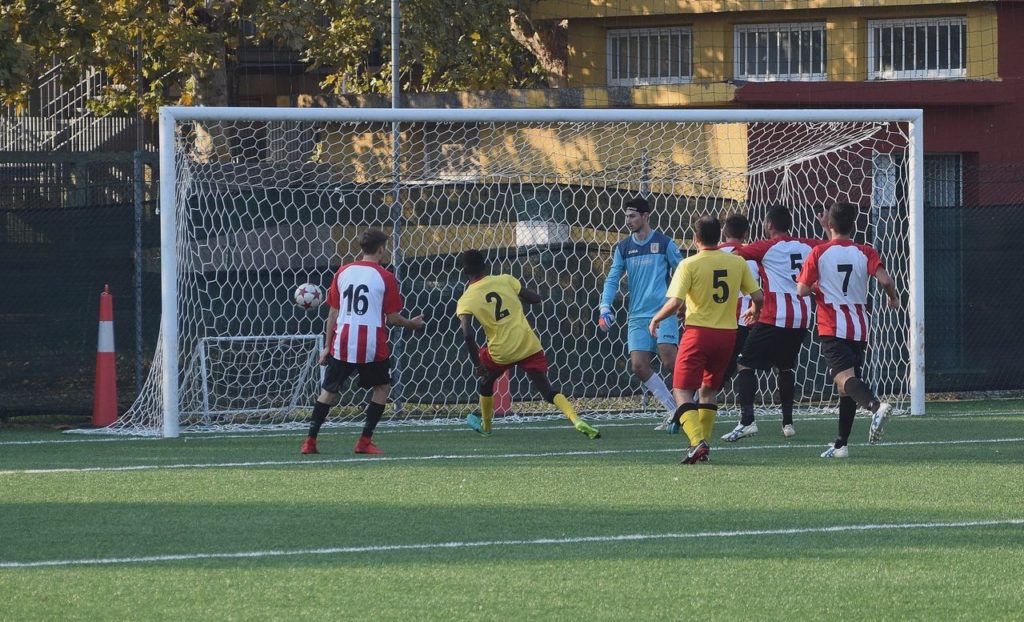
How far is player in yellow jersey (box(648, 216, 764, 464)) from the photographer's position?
32.8 ft

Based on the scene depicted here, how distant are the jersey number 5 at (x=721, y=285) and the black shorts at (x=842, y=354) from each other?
0.97 metres

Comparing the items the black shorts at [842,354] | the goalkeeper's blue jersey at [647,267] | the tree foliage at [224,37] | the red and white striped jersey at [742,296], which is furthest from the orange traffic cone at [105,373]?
the tree foliage at [224,37]

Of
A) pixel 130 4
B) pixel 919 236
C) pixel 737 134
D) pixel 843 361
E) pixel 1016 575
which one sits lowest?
pixel 1016 575

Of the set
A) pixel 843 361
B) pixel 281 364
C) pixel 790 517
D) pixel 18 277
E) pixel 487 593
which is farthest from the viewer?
pixel 281 364

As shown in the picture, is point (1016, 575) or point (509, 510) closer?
point (1016, 575)

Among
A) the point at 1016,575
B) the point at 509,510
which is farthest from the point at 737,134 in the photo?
the point at 1016,575

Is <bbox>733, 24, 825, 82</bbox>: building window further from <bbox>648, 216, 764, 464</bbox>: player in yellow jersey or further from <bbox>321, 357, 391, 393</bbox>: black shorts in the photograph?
<bbox>321, 357, 391, 393</bbox>: black shorts

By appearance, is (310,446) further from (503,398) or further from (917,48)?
(917,48)

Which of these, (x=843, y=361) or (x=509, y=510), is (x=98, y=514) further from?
(x=843, y=361)

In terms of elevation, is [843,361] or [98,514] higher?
[843,361]

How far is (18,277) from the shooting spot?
13266mm

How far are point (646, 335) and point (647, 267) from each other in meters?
0.55

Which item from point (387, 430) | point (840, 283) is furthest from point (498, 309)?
point (840, 283)

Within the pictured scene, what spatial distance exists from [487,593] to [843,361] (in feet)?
17.0
